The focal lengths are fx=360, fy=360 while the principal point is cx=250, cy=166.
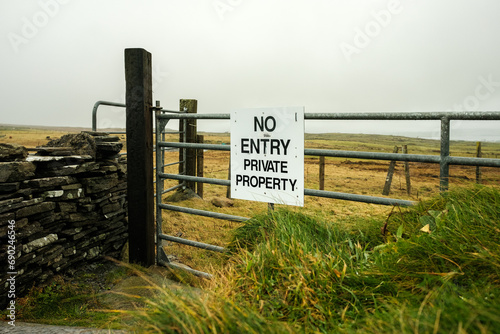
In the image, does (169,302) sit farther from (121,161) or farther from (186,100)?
(186,100)

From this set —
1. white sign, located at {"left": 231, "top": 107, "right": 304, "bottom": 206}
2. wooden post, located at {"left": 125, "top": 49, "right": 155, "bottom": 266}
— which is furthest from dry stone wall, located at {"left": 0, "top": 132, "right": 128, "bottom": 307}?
white sign, located at {"left": 231, "top": 107, "right": 304, "bottom": 206}

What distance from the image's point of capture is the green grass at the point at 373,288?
1359 mm

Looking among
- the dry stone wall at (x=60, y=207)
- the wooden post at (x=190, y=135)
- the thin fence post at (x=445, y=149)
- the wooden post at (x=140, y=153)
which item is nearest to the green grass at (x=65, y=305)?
the dry stone wall at (x=60, y=207)

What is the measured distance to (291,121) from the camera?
3201mm

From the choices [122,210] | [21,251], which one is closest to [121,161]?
[122,210]

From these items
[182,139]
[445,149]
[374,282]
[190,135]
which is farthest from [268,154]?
[182,139]

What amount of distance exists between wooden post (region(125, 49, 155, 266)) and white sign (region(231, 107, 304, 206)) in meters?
1.10

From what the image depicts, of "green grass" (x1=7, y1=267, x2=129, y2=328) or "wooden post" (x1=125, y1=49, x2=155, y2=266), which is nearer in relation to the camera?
"green grass" (x1=7, y1=267, x2=129, y2=328)

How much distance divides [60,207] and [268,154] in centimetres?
235

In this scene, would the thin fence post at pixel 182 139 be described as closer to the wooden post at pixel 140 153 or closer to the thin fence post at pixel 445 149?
the wooden post at pixel 140 153

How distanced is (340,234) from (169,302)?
1460 millimetres

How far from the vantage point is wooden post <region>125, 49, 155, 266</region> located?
3.95m

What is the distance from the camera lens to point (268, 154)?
11.1 feet

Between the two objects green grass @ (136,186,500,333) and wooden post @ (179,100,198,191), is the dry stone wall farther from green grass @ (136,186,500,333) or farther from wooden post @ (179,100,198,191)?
wooden post @ (179,100,198,191)
